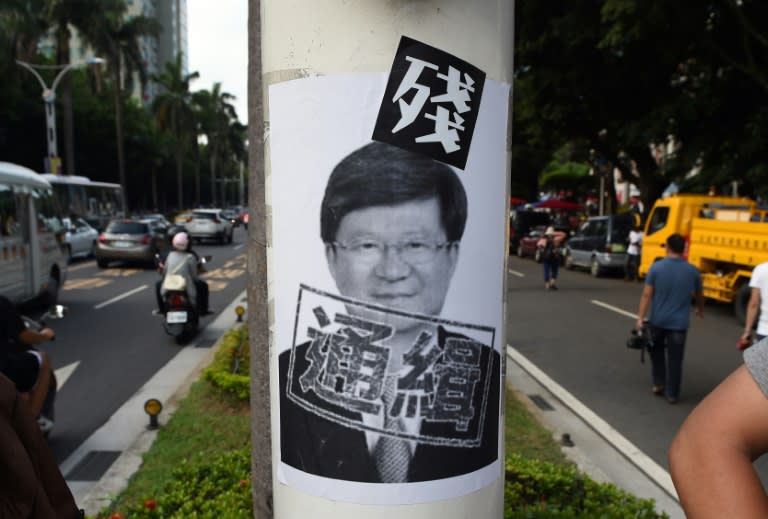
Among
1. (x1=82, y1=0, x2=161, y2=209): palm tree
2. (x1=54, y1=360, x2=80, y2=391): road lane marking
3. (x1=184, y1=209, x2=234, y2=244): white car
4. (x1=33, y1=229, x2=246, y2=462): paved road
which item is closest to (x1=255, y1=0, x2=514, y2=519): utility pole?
(x1=33, y1=229, x2=246, y2=462): paved road

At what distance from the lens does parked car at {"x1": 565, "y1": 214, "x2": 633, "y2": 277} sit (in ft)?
64.1

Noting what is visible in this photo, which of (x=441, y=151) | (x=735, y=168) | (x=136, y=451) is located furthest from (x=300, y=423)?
(x=735, y=168)

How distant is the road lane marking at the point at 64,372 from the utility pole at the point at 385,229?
6.62 m

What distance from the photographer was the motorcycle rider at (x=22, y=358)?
4.80m

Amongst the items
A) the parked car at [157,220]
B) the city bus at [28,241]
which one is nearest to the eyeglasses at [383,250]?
the city bus at [28,241]

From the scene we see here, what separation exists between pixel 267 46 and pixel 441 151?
2.03ft

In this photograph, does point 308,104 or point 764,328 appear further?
point 764,328

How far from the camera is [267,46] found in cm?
198

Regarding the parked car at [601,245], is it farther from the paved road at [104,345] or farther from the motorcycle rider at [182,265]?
the motorcycle rider at [182,265]

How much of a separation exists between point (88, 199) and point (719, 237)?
98.9ft

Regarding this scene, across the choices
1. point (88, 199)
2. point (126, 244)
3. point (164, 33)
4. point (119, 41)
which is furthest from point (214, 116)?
point (126, 244)

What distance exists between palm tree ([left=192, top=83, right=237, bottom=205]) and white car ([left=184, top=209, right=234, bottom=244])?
40179 mm

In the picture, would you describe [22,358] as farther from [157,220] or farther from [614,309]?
[157,220]

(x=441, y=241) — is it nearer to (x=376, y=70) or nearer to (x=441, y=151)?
(x=441, y=151)
